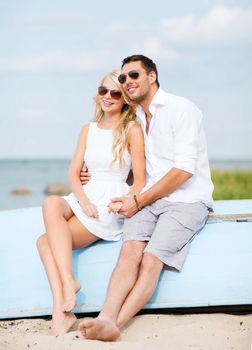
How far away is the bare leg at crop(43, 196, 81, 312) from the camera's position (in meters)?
3.00

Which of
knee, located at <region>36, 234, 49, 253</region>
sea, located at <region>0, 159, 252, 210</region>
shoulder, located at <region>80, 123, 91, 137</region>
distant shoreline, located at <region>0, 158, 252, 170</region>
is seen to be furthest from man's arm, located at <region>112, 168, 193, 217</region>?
distant shoreline, located at <region>0, 158, 252, 170</region>

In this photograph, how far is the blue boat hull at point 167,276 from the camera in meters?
3.27

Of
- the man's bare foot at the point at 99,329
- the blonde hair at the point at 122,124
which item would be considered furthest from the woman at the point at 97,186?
the man's bare foot at the point at 99,329

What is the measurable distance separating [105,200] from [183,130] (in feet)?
2.00

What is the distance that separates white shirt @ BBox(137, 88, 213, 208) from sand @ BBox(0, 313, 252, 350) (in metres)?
0.68

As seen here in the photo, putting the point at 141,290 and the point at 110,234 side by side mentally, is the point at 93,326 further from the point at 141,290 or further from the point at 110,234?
the point at 110,234

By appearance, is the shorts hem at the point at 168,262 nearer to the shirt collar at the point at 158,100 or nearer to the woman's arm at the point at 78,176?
the woman's arm at the point at 78,176

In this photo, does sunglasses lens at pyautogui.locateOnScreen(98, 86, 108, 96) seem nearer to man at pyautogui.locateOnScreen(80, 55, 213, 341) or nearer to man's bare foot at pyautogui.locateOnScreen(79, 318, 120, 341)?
man at pyautogui.locateOnScreen(80, 55, 213, 341)

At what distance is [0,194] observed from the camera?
22.2 m

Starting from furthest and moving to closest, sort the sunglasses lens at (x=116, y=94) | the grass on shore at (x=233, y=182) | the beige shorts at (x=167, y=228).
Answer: the grass on shore at (x=233, y=182) → the sunglasses lens at (x=116, y=94) → the beige shorts at (x=167, y=228)

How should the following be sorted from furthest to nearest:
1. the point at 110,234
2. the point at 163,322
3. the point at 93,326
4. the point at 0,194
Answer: the point at 0,194, the point at 110,234, the point at 163,322, the point at 93,326

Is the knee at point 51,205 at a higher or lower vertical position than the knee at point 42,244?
higher

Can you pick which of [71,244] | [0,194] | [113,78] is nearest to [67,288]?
[71,244]

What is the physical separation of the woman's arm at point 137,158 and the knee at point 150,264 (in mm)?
449
